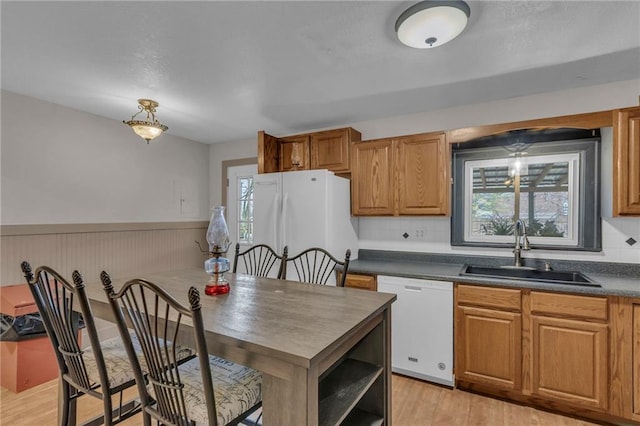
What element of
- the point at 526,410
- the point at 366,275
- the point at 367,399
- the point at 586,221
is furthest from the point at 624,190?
the point at 367,399

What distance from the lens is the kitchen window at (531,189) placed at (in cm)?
246

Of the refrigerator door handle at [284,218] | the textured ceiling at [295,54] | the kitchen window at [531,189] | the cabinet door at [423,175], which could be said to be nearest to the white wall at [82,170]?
the textured ceiling at [295,54]

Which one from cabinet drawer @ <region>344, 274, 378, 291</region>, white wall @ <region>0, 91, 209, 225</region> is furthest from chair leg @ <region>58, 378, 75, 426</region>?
cabinet drawer @ <region>344, 274, 378, 291</region>

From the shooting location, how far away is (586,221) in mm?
2451

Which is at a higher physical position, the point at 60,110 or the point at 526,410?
the point at 60,110

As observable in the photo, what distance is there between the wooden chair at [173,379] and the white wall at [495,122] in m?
2.16

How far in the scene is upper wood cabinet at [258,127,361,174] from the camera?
3.14 metres

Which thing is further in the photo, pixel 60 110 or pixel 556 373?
pixel 60 110

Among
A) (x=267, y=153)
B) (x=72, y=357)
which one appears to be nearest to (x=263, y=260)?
(x=267, y=153)

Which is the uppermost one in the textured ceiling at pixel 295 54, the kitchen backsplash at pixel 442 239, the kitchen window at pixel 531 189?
the textured ceiling at pixel 295 54

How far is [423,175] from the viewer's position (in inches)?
109

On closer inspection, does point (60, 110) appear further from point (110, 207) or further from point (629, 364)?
point (629, 364)

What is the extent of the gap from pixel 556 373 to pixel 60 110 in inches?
175

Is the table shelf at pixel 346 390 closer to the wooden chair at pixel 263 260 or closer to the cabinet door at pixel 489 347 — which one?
the wooden chair at pixel 263 260
